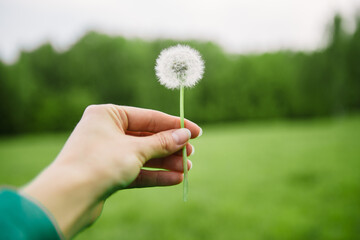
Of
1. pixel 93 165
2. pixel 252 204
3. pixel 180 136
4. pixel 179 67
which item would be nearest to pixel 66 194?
pixel 93 165

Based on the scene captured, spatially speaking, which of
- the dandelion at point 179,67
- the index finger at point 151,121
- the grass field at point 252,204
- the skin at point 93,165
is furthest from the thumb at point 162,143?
the grass field at point 252,204

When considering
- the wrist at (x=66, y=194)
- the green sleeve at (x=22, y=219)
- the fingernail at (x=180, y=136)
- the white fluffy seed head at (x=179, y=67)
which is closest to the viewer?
the green sleeve at (x=22, y=219)

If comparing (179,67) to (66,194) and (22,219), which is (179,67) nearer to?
(66,194)

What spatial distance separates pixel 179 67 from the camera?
2.18 meters

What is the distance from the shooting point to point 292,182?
29.2 ft

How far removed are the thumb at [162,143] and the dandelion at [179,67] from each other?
1.39 feet

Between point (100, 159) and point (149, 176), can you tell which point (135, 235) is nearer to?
point (149, 176)

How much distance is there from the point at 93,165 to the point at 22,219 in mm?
514

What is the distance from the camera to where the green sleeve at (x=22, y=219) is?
116 centimetres

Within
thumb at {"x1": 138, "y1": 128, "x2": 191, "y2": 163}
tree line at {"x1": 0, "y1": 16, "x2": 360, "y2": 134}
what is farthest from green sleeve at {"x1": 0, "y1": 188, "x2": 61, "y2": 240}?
tree line at {"x1": 0, "y1": 16, "x2": 360, "y2": 134}

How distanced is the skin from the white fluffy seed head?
40cm

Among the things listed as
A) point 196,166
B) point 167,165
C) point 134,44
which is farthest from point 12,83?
point 167,165

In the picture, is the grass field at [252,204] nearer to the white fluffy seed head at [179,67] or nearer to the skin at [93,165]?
the skin at [93,165]

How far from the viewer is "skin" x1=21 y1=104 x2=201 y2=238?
1.44 meters
